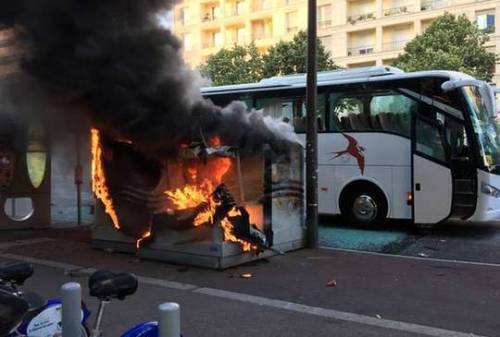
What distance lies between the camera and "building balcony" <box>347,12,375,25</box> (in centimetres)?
4755

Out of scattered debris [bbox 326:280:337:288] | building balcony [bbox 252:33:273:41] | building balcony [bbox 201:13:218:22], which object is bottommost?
scattered debris [bbox 326:280:337:288]

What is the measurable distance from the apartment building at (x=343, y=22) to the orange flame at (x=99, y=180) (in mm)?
30608

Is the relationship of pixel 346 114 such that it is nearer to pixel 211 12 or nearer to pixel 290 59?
pixel 290 59

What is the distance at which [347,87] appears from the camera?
39.7ft

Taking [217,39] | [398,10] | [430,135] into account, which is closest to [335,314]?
[430,135]

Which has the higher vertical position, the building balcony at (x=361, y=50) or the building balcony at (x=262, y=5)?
the building balcony at (x=262, y=5)

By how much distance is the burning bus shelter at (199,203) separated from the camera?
26.6ft

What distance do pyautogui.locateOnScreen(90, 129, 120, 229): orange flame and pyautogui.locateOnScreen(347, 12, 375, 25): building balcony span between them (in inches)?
1623

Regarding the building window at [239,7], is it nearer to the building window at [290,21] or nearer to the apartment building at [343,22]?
the apartment building at [343,22]

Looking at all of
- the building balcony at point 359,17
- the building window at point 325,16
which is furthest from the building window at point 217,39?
→ the building balcony at point 359,17

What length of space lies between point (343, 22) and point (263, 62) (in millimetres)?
18806

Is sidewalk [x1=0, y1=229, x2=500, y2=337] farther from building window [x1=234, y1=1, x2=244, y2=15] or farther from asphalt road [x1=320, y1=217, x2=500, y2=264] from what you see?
building window [x1=234, y1=1, x2=244, y2=15]

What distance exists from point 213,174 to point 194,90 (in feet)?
4.10

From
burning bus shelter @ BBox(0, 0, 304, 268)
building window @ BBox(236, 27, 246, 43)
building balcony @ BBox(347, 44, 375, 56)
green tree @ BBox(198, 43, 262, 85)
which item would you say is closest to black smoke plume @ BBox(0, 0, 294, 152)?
burning bus shelter @ BBox(0, 0, 304, 268)
